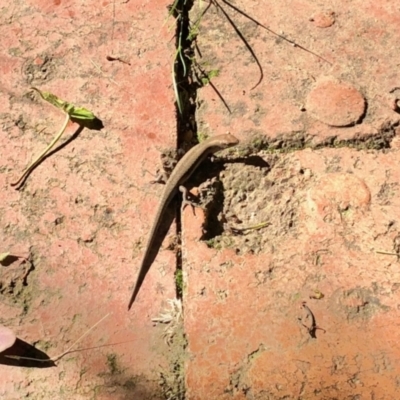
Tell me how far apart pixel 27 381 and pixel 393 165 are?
1.56 metres

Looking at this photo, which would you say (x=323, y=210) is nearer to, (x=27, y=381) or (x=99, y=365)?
(x=99, y=365)

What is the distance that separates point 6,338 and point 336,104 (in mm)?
1574

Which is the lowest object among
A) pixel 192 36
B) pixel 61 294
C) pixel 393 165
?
pixel 61 294

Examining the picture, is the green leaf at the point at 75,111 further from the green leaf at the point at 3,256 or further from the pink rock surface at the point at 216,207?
the green leaf at the point at 3,256

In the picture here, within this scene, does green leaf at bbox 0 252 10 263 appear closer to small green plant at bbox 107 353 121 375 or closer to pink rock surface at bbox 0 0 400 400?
pink rock surface at bbox 0 0 400 400

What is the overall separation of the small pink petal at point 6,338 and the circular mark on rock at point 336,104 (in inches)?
56.7

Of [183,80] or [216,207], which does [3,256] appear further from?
[183,80]

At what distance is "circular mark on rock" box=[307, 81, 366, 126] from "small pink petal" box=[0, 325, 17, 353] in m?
1.44

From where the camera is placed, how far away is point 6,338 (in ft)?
6.73

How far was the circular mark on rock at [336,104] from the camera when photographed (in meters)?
2.57

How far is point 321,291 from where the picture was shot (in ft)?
7.16

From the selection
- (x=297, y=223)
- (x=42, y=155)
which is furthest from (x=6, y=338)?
(x=297, y=223)

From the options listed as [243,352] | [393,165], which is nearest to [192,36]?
[393,165]

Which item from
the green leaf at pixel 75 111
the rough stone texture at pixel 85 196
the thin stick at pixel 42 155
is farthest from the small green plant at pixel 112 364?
the green leaf at pixel 75 111
